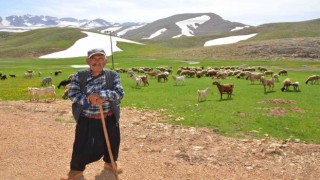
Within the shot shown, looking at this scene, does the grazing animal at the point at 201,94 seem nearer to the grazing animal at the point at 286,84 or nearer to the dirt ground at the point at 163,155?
the grazing animal at the point at 286,84

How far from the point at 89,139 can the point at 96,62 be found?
1876 millimetres

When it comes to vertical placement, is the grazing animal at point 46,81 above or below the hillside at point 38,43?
below

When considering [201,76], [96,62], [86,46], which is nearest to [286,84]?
[201,76]

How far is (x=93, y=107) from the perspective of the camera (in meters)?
7.86

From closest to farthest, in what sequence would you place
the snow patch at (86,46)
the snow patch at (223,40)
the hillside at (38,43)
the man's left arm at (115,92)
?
the man's left arm at (115,92) → the snow patch at (86,46) → the hillside at (38,43) → the snow patch at (223,40)

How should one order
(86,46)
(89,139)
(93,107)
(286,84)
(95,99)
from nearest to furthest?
(95,99), (93,107), (89,139), (286,84), (86,46)

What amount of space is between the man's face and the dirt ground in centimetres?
310

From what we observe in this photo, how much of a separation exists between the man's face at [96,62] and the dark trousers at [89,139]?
122 cm

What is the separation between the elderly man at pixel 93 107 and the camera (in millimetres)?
7680

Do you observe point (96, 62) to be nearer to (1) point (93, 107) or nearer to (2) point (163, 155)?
(1) point (93, 107)

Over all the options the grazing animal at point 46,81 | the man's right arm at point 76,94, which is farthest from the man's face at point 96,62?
the grazing animal at point 46,81

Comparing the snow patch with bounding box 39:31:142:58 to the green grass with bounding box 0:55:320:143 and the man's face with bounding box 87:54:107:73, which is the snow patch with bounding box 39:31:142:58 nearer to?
the green grass with bounding box 0:55:320:143

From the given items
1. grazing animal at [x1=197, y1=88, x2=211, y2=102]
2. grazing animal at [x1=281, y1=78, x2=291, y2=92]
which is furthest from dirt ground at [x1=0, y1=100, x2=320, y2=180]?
grazing animal at [x1=281, y1=78, x2=291, y2=92]

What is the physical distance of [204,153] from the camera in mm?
11273
